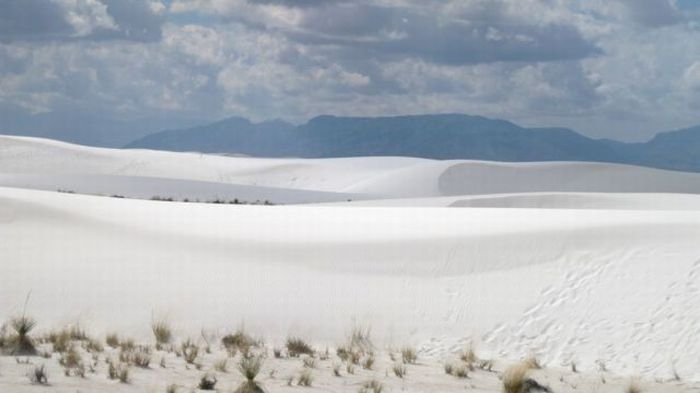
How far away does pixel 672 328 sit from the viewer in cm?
1184

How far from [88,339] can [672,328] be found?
664 centimetres

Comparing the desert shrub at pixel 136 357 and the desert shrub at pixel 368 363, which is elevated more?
the desert shrub at pixel 136 357

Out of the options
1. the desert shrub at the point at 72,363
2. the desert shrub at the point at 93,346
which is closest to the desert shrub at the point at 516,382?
the desert shrub at the point at 72,363

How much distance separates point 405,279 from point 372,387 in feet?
16.9

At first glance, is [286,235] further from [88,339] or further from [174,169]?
[174,169]

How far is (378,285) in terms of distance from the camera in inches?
545

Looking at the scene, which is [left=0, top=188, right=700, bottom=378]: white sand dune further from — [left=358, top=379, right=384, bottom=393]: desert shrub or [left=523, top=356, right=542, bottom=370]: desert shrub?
[left=358, top=379, right=384, bottom=393]: desert shrub

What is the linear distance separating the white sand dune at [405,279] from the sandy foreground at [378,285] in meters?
0.03

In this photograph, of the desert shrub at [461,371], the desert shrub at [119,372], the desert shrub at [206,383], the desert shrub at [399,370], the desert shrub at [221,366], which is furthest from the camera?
the desert shrub at [461,371]

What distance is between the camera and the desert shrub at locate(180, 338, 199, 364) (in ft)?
32.9

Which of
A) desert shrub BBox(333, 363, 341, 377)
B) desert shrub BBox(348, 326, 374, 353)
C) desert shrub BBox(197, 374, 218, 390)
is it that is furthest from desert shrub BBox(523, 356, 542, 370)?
desert shrub BBox(197, 374, 218, 390)

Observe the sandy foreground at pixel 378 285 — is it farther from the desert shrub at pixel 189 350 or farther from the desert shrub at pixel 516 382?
the desert shrub at pixel 516 382

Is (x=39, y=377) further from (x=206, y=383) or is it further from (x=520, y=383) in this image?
(x=520, y=383)

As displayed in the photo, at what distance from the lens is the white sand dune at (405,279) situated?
39.7ft
